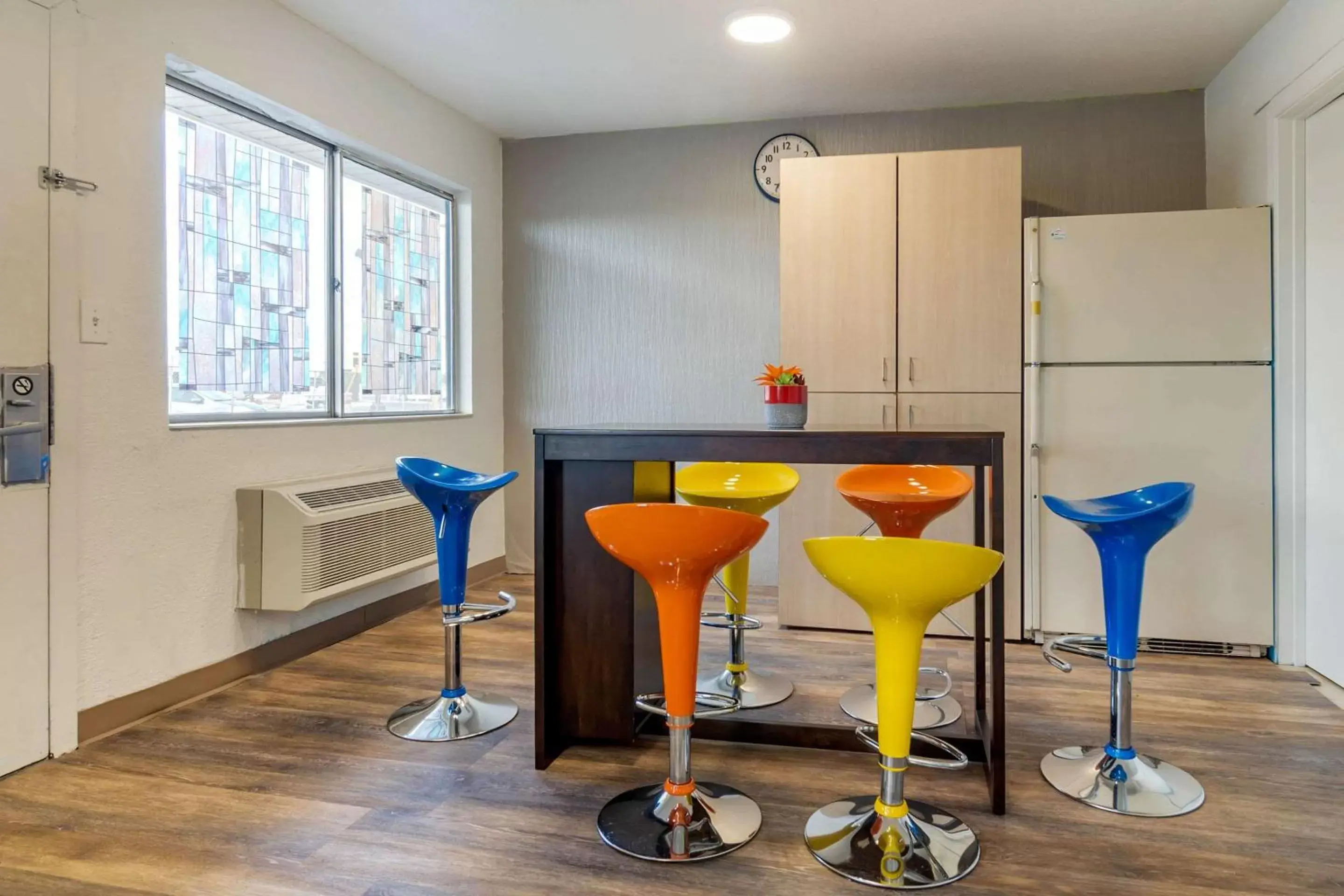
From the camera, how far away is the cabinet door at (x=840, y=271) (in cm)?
384

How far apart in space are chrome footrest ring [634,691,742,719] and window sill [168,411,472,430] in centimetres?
175

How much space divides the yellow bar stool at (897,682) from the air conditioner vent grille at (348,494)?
85.6 inches

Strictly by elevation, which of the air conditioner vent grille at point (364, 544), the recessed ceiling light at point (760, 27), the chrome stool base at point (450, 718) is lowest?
the chrome stool base at point (450, 718)

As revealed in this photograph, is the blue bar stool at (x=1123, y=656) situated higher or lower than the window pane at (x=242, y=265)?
lower

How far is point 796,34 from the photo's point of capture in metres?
3.49

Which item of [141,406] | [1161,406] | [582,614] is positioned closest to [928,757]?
[582,614]

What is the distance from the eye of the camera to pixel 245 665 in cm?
320

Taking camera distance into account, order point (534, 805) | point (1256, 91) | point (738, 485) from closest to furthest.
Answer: point (534, 805) < point (738, 485) < point (1256, 91)

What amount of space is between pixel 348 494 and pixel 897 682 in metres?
2.46

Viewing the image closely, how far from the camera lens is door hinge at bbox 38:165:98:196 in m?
2.42

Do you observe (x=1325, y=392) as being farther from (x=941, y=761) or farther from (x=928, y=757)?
(x=941, y=761)

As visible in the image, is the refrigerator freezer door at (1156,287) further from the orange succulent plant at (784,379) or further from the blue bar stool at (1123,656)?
the orange succulent plant at (784,379)

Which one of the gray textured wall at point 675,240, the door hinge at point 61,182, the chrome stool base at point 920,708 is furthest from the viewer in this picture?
the gray textured wall at point 675,240

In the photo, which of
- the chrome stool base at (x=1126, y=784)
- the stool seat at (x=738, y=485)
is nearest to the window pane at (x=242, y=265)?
the stool seat at (x=738, y=485)
